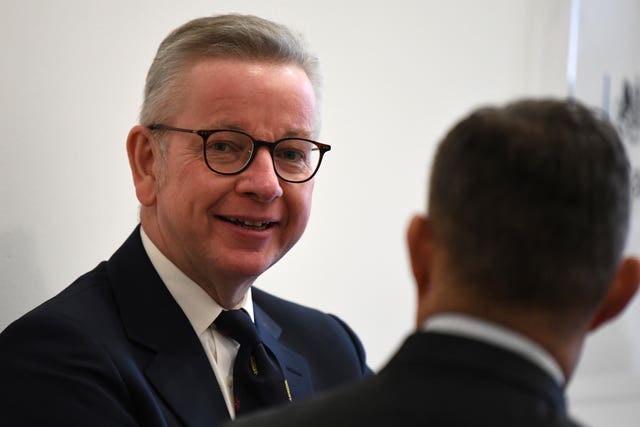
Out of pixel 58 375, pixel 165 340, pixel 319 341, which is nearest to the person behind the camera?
pixel 58 375

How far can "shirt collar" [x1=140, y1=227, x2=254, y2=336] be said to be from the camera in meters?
1.61

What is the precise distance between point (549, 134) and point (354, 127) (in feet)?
5.73

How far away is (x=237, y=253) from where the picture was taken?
1.60m

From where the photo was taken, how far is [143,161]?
1659 mm

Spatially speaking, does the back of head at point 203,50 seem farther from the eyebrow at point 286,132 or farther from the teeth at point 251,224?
the teeth at point 251,224

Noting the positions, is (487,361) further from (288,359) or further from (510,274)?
(288,359)

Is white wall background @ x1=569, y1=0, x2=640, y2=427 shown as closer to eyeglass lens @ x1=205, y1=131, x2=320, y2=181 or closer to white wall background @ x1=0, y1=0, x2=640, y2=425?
white wall background @ x1=0, y1=0, x2=640, y2=425

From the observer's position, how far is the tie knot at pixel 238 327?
162 centimetres

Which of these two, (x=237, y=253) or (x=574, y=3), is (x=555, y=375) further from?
(x=574, y=3)

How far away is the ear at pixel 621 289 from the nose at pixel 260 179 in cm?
77

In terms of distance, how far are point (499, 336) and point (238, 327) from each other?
0.88 metres

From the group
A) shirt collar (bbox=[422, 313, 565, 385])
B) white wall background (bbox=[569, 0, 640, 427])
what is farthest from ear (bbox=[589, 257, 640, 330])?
white wall background (bbox=[569, 0, 640, 427])

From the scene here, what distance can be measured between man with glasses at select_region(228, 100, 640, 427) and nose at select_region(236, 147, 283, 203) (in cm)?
76

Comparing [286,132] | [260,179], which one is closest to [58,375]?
[260,179]
